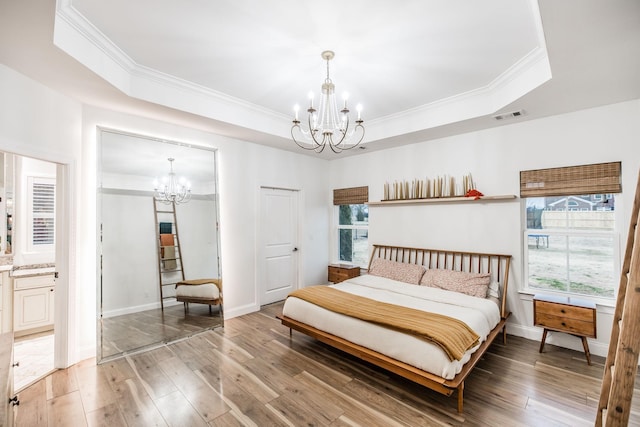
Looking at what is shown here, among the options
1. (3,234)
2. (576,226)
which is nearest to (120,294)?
(3,234)

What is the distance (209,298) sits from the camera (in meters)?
3.94

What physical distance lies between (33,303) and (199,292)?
200cm

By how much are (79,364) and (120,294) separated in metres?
0.74

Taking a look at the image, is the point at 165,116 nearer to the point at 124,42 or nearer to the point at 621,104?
the point at 124,42

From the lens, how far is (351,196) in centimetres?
542

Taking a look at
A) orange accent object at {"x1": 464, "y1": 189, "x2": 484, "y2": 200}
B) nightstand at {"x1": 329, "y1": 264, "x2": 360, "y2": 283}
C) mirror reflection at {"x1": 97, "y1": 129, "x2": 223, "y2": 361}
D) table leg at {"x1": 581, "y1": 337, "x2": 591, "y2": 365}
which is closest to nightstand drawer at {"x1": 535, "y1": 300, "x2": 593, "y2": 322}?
table leg at {"x1": 581, "y1": 337, "x2": 591, "y2": 365}

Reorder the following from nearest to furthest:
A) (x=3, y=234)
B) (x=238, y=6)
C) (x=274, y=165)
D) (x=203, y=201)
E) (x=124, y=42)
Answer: (x=238, y=6) < (x=124, y=42) < (x=3, y=234) < (x=203, y=201) < (x=274, y=165)

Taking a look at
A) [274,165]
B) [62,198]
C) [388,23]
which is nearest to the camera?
[388,23]

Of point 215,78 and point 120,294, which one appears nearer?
point 215,78

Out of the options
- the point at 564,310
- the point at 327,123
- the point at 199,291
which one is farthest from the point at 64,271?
the point at 564,310

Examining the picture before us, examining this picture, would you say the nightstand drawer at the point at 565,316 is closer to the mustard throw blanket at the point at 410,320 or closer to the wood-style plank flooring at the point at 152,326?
the mustard throw blanket at the point at 410,320

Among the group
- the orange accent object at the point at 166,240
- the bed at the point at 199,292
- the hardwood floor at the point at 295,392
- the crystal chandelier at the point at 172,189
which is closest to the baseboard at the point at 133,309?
the bed at the point at 199,292

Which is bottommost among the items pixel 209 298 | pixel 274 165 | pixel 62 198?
pixel 209 298

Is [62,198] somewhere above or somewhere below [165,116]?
below
